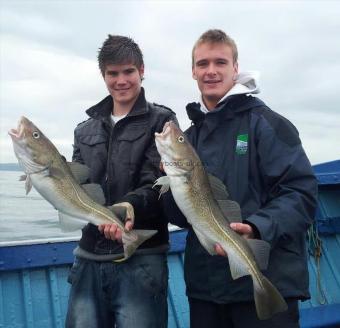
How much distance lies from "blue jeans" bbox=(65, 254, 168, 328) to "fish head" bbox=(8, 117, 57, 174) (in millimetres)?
961

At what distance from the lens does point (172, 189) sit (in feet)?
12.5

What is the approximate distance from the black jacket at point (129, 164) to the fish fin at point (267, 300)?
1087mm

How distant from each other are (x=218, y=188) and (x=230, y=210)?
0.19 meters

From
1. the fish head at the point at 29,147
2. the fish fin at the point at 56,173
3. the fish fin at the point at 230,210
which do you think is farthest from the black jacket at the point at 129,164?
the fish fin at the point at 230,210

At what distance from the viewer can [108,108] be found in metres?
4.67

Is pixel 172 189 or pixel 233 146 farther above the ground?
pixel 233 146

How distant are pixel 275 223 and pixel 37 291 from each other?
10.7 feet

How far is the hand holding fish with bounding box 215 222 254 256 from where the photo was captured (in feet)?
12.2

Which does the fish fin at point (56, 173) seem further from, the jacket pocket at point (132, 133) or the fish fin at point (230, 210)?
the fish fin at point (230, 210)

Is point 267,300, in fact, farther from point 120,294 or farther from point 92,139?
point 92,139

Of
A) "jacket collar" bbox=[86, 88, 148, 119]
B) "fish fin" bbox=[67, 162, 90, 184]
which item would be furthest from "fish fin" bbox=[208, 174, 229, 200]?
"fish fin" bbox=[67, 162, 90, 184]

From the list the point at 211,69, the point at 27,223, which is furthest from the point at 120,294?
the point at 27,223

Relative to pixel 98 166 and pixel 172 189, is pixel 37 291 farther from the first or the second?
pixel 172 189

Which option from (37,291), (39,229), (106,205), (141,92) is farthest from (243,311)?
(39,229)
